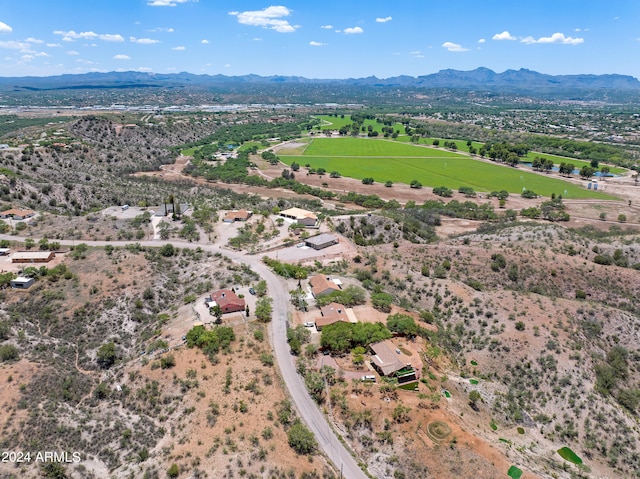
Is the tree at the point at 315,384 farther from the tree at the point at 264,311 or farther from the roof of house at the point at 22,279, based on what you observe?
the roof of house at the point at 22,279

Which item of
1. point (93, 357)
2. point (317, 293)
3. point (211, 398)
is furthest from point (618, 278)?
point (93, 357)

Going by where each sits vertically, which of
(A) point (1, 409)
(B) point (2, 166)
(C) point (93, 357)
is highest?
(B) point (2, 166)

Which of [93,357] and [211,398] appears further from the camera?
[93,357]

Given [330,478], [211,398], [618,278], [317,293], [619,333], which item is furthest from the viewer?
[618,278]

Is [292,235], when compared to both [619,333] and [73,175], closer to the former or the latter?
[619,333]

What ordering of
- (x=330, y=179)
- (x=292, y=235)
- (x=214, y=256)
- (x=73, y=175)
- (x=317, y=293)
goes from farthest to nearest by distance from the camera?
(x=330, y=179) < (x=73, y=175) < (x=292, y=235) < (x=214, y=256) < (x=317, y=293)

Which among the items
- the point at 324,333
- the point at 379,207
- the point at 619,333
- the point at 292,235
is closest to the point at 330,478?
the point at 324,333

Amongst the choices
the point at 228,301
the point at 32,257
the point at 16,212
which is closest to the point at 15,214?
the point at 16,212

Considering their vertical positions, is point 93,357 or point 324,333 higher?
point 324,333
